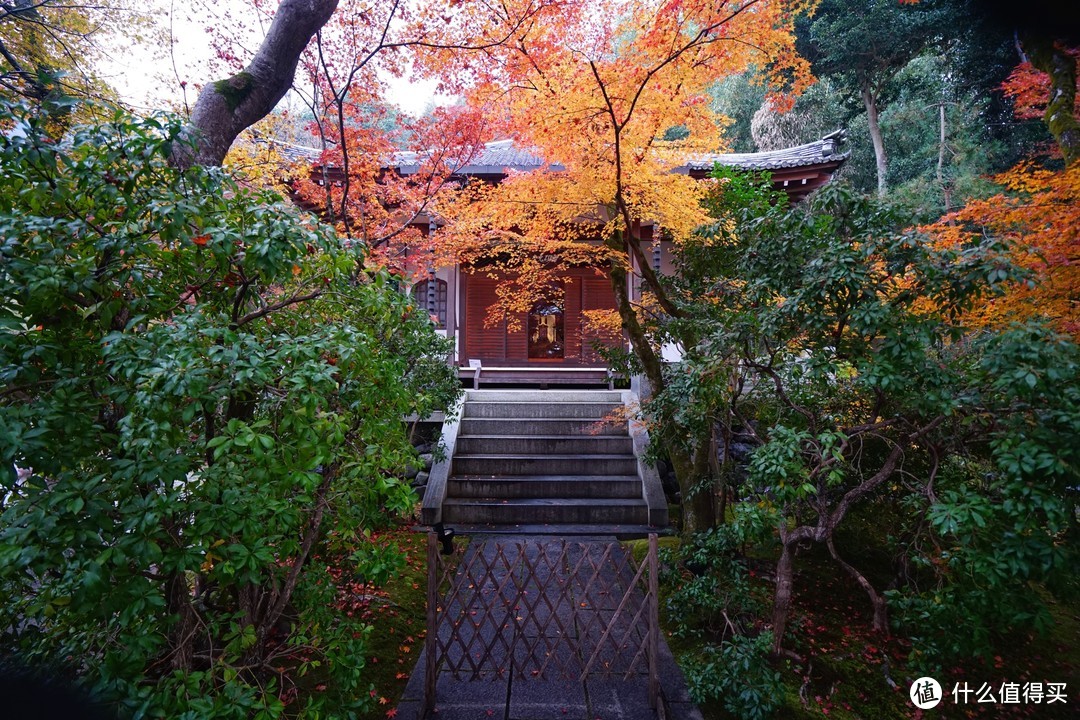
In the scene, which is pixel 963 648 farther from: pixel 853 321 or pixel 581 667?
pixel 581 667

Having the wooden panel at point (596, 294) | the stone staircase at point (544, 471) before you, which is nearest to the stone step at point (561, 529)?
the stone staircase at point (544, 471)

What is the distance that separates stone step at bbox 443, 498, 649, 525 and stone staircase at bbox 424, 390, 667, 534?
0.05ft

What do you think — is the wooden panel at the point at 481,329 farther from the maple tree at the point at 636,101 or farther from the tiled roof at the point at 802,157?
the maple tree at the point at 636,101

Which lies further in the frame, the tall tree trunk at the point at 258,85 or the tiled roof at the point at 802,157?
the tiled roof at the point at 802,157

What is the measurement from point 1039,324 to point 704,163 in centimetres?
803

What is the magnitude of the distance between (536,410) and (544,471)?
1.56m

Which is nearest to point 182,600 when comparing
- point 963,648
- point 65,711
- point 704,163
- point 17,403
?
point 17,403

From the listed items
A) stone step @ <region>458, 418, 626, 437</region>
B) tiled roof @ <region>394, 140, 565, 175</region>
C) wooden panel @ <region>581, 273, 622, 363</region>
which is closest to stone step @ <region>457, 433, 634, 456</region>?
stone step @ <region>458, 418, 626, 437</region>

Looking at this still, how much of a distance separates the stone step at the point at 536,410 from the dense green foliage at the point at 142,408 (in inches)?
289

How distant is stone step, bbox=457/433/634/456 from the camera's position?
357 inches

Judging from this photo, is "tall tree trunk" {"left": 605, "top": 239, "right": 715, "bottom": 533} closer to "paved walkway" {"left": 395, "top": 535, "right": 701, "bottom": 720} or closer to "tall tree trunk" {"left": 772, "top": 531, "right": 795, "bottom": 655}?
"tall tree trunk" {"left": 772, "top": 531, "right": 795, "bottom": 655}

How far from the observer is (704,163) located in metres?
9.81

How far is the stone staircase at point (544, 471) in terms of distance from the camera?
7.77 meters

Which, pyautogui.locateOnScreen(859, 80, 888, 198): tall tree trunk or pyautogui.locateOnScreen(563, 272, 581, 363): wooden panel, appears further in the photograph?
pyautogui.locateOnScreen(859, 80, 888, 198): tall tree trunk
